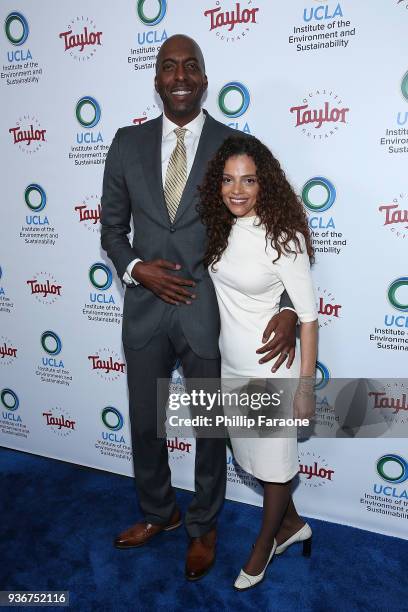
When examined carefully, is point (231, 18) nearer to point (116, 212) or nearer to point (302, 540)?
point (116, 212)

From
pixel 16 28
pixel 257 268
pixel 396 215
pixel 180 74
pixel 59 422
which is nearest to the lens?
pixel 257 268

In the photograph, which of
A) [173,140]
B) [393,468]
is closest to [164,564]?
[393,468]

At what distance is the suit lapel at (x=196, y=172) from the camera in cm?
176

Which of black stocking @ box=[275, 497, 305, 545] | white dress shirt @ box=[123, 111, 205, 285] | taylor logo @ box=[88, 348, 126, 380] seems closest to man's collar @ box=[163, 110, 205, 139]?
white dress shirt @ box=[123, 111, 205, 285]

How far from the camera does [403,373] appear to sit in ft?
6.91

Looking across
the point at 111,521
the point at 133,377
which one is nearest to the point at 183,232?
the point at 133,377

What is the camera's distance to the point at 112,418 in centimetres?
274

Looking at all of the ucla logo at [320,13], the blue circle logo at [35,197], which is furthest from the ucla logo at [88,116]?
the ucla logo at [320,13]

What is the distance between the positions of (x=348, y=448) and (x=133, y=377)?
40.9 inches

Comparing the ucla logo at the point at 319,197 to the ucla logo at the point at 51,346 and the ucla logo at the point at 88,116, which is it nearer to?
the ucla logo at the point at 88,116

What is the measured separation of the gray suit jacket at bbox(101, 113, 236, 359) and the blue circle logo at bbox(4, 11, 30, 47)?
1057 millimetres

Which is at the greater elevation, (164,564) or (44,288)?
(44,288)

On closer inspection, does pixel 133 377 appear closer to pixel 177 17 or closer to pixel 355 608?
pixel 355 608

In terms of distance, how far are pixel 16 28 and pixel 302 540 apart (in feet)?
8.98
